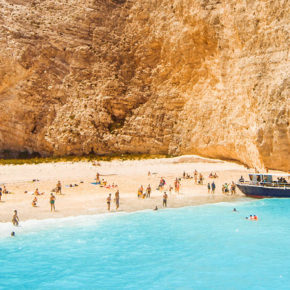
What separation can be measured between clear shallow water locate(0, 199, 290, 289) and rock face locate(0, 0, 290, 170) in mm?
15171

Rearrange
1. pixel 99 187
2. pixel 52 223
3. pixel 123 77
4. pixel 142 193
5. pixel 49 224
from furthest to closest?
pixel 123 77
pixel 99 187
pixel 142 193
pixel 52 223
pixel 49 224

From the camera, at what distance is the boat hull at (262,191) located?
70.8 feet

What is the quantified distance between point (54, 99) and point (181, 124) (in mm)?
15109

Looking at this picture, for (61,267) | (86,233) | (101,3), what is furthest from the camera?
(101,3)

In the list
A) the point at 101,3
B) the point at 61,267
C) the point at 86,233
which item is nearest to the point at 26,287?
the point at 61,267

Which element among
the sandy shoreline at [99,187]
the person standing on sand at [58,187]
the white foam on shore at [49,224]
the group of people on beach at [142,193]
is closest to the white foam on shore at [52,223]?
the white foam on shore at [49,224]

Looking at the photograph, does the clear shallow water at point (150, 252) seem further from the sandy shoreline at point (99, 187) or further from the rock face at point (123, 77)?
the rock face at point (123, 77)

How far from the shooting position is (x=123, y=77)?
40.9m

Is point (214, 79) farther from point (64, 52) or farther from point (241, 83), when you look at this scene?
point (64, 52)

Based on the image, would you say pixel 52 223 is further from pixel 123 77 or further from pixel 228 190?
pixel 123 77

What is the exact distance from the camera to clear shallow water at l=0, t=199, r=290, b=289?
405 inches

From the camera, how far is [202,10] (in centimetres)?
3544

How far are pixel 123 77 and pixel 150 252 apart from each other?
101 ft

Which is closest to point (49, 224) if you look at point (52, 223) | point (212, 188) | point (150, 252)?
point (52, 223)
